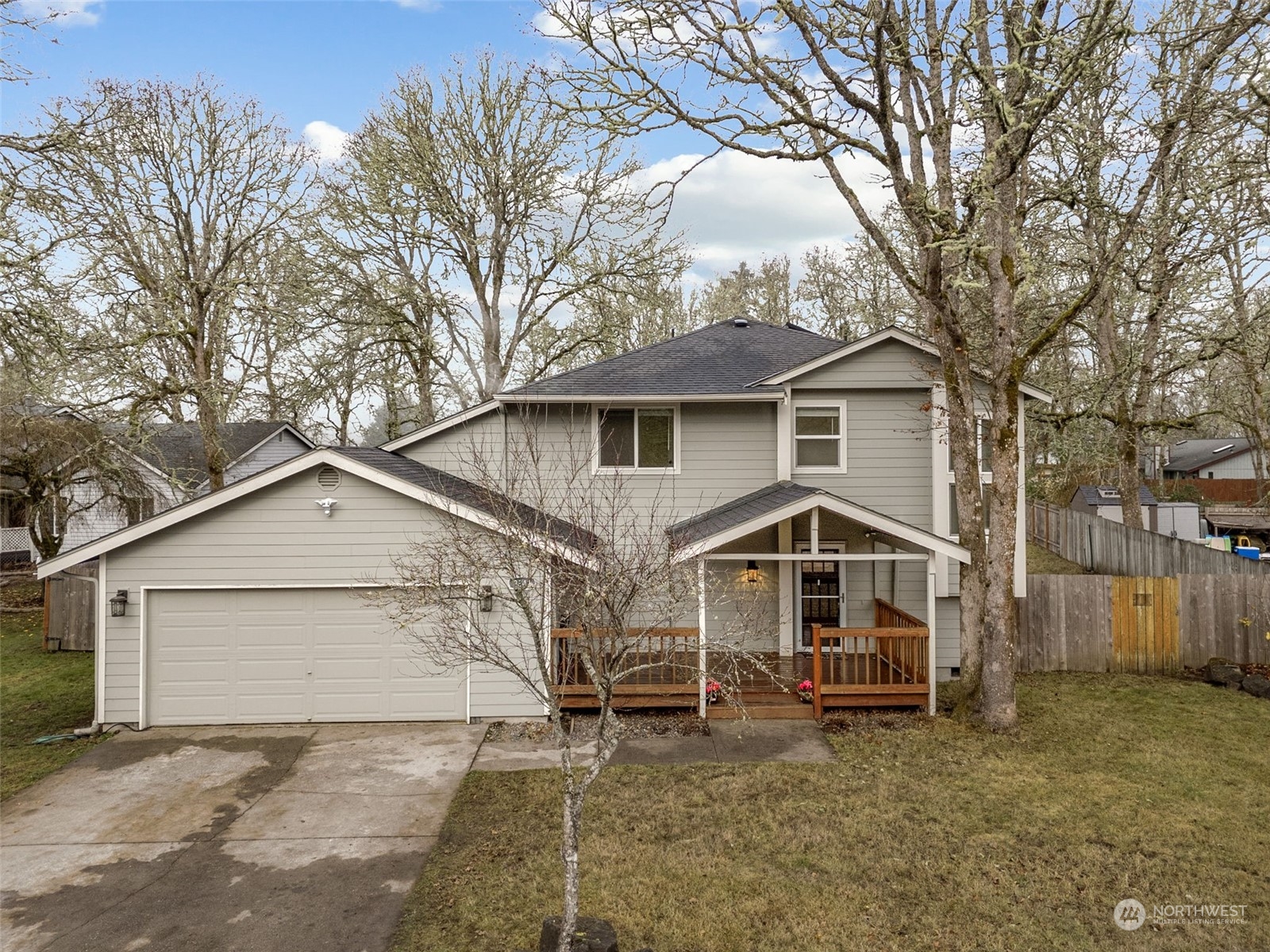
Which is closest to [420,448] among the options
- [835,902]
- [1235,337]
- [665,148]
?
[665,148]

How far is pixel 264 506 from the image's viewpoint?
31.9 ft

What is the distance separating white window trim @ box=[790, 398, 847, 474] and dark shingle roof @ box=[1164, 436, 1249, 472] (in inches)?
1457

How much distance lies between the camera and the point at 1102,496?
28.1 metres

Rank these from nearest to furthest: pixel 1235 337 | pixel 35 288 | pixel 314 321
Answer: pixel 35 288 → pixel 1235 337 → pixel 314 321

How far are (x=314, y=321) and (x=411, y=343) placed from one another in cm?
259

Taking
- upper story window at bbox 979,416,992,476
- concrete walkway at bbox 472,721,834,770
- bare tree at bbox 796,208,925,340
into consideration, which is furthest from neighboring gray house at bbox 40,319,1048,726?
bare tree at bbox 796,208,925,340

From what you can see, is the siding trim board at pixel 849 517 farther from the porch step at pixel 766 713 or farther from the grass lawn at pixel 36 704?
the grass lawn at pixel 36 704

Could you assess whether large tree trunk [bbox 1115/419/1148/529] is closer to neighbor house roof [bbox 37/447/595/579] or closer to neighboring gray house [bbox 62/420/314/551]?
neighbor house roof [bbox 37/447/595/579]

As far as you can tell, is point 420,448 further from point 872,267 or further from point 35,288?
point 872,267

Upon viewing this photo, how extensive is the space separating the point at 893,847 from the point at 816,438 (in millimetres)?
A: 7150

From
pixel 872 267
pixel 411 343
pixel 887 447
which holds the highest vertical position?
pixel 872 267

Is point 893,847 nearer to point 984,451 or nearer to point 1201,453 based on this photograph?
point 984,451

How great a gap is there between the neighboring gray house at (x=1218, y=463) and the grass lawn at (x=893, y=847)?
137 ft

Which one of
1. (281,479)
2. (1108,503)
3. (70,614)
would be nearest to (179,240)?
(70,614)
